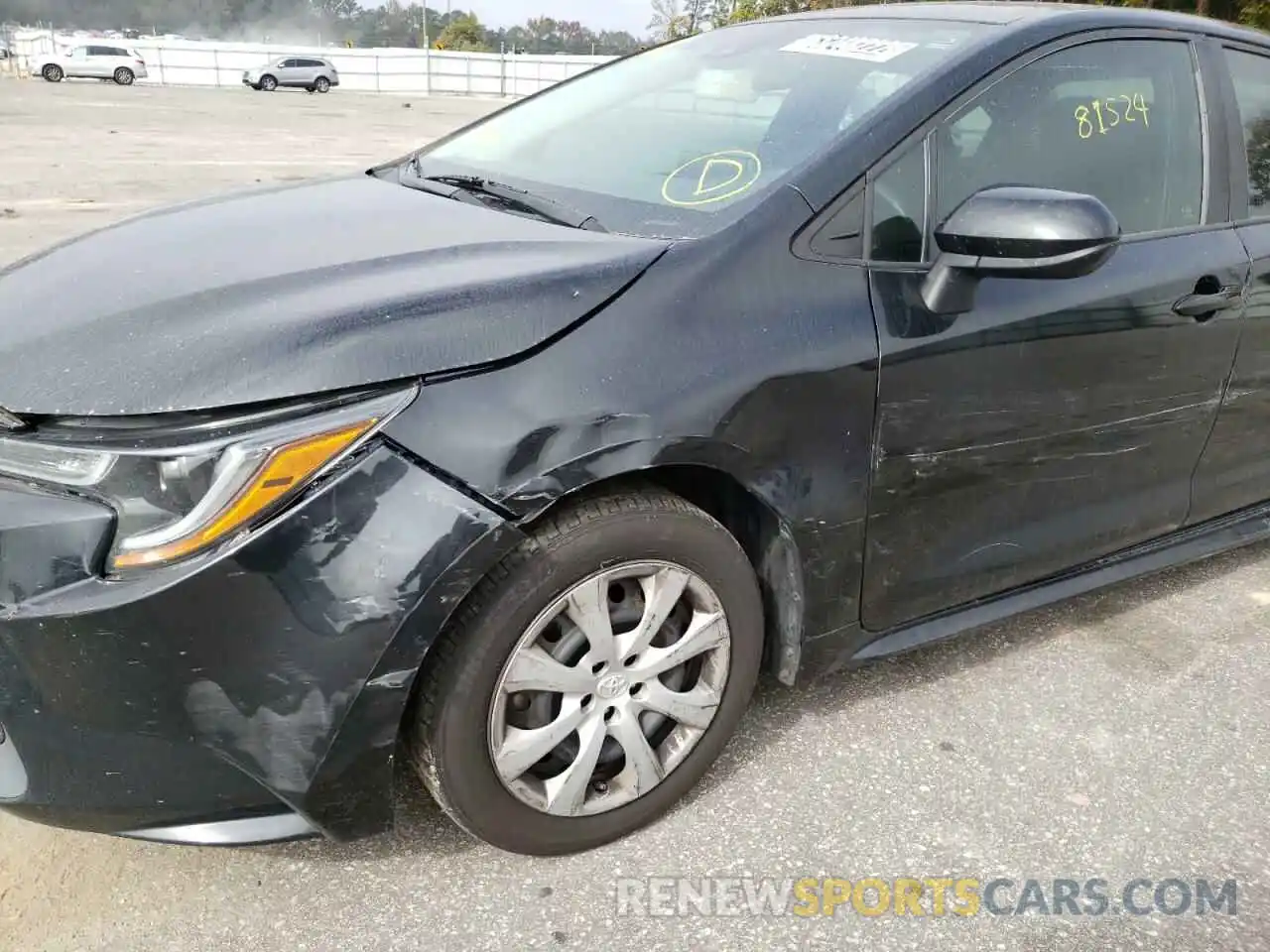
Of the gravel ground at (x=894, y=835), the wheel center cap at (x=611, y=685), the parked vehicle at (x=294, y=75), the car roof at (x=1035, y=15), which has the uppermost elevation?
the parked vehicle at (x=294, y=75)

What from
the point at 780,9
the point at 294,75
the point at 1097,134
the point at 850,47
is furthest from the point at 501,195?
the point at 294,75

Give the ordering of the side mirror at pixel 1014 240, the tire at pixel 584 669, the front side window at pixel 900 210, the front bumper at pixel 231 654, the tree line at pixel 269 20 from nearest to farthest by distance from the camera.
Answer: the front bumper at pixel 231 654 < the tire at pixel 584 669 < the side mirror at pixel 1014 240 < the front side window at pixel 900 210 < the tree line at pixel 269 20

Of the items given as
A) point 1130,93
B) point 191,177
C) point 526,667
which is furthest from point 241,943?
point 191,177

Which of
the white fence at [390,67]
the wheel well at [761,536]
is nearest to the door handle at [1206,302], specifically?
the wheel well at [761,536]

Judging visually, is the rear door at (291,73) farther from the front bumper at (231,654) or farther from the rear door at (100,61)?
the front bumper at (231,654)

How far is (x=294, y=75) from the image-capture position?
3909 cm

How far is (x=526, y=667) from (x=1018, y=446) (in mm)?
1207

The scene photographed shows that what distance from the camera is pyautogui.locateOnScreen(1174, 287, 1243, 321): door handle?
2.46m

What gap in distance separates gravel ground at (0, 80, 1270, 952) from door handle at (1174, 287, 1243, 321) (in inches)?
36.3

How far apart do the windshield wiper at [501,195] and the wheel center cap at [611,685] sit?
876 millimetres

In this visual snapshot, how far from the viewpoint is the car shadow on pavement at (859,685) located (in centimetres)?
200

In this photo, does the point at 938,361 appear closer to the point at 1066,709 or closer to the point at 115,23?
the point at 1066,709

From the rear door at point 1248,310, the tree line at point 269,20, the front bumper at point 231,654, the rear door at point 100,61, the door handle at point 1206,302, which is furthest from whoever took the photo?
the tree line at point 269,20

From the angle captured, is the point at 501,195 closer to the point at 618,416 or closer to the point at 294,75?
the point at 618,416
